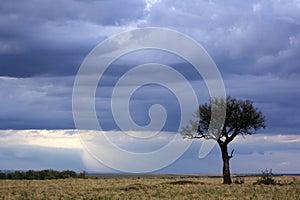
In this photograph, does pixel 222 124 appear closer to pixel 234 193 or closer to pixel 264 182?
pixel 264 182

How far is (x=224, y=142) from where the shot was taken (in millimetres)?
64688

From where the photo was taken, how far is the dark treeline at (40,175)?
8331 cm

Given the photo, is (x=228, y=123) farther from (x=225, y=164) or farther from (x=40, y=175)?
(x=40, y=175)

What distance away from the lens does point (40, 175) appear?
8500cm

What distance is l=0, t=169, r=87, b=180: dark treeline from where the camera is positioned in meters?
83.3

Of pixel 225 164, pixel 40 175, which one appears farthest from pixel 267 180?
pixel 40 175

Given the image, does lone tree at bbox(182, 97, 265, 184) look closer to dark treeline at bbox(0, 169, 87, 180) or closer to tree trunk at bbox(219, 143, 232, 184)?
tree trunk at bbox(219, 143, 232, 184)

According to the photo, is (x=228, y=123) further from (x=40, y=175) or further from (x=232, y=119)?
(x=40, y=175)

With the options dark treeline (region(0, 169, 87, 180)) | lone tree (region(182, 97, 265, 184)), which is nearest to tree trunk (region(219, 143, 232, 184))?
lone tree (region(182, 97, 265, 184))

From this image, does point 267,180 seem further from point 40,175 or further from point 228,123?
point 40,175

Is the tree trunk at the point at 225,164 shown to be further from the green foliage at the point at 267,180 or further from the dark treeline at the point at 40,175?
the dark treeline at the point at 40,175

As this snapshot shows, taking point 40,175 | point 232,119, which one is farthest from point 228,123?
Result: point 40,175

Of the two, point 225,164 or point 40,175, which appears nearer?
point 225,164

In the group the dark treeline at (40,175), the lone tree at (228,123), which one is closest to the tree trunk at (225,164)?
the lone tree at (228,123)
